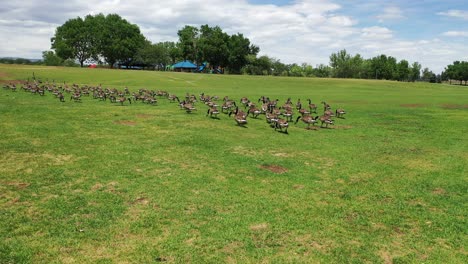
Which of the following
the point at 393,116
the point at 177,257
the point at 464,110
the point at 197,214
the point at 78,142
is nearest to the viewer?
the point at 177,257

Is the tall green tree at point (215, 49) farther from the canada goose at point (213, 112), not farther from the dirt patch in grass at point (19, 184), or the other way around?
the dirt patch in grass at point (19, 184)

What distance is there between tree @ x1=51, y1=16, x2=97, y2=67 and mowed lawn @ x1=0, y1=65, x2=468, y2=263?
121813 mm

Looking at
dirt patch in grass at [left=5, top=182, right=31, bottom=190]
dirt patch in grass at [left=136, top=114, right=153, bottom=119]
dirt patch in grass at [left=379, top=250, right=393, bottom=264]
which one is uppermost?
dirt patch in grass at [left=136, top=114, right=153, bottom=119]

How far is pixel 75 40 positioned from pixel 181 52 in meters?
42.1

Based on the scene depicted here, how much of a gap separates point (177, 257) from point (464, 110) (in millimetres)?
45938

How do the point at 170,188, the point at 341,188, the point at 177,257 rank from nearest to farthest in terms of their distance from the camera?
1. the point at 177,257
2. the point at 170,188
3. the point at 341,188

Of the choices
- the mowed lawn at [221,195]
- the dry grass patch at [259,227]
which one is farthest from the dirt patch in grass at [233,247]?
the dry grass patch at [259,227]

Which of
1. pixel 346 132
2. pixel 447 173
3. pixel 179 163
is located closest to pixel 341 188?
pixel 447 173

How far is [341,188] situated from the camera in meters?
15.1

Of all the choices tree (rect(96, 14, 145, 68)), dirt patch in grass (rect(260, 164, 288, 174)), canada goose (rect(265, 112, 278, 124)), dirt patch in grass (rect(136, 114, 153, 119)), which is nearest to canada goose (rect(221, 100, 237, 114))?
canada goose (rect(265, 112, 278, 124))

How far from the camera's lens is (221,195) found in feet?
44.9

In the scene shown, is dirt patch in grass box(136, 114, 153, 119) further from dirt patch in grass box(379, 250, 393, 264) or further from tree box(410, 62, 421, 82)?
tree box(410, 62, 421, 82)

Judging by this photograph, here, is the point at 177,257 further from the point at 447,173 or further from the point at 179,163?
the point at 447,173

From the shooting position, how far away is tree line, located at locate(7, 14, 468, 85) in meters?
137
